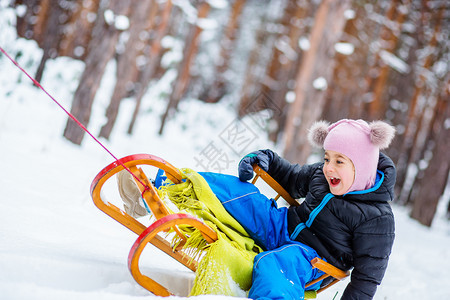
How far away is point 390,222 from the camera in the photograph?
1904 mm

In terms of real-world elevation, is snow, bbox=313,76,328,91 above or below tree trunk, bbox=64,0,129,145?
above

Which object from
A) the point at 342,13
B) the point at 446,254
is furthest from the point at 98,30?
the point at 446,254

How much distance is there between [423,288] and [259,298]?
251 cm

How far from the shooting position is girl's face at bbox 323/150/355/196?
199cm

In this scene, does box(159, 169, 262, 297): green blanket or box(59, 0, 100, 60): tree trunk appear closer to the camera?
box(159, 169, 262, 297): green blanket

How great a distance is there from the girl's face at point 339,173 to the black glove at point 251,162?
366 millimetres

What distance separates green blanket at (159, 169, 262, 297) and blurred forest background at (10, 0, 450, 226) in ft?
11.6

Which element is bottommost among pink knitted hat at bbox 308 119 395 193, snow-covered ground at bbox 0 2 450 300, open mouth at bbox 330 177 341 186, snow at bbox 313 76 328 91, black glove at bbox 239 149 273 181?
snow-covered ground at bbox 0 2 450 300

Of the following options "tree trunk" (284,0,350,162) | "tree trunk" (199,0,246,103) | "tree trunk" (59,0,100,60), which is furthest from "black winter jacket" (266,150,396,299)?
"tree trunk" (199,0,246,103)

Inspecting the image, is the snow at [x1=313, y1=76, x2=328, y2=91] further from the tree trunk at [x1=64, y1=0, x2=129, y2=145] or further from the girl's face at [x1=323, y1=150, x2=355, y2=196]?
the girl's face at [x1=323, y1=150, x2=355, y2=196]

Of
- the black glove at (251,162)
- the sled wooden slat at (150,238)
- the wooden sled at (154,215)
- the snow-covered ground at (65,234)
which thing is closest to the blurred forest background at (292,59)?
the snow-covered ground at (65,234)

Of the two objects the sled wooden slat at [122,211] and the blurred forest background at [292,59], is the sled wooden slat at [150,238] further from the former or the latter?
the blurred forest background at [292,59]

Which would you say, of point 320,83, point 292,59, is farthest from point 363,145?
point 292,59

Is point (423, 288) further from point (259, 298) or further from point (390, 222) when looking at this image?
point (259, 298)
